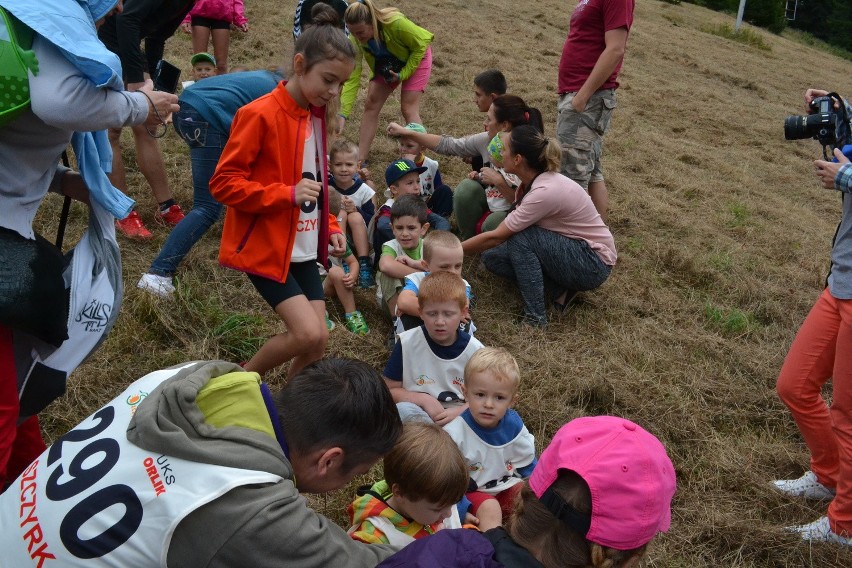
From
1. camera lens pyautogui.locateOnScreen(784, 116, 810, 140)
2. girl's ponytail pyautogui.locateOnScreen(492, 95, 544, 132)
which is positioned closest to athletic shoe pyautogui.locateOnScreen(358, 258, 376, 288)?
girl's ponytail pyautogui.locateOnScreen(492, 95, 544, 132)

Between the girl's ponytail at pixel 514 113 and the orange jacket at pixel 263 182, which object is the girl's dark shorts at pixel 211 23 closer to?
the girl's ponytail at pixel 514 113

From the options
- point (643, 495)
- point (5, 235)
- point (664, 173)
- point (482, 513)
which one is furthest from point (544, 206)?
point (664, 173)

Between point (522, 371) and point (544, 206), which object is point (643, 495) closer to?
point (522, 371)

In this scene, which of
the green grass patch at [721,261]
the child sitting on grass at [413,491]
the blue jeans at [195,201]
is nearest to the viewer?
the child sitting on grass at [413,491]

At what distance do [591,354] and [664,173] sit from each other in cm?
366

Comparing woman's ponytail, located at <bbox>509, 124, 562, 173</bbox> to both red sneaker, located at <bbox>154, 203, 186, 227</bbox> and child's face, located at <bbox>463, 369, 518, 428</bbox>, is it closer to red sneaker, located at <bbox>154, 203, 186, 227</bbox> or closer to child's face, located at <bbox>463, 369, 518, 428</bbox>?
child's face, located at <bbox>463, 369, 518, 428</bbox>

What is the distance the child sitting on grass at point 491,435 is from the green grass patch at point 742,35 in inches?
661

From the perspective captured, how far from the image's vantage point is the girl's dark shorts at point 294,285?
9.36 feet

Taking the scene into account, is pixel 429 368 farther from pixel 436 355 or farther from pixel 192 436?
pixel 192 436

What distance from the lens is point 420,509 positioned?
2016mm

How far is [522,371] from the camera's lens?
12.0ft

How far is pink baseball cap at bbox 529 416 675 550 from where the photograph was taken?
1556mm

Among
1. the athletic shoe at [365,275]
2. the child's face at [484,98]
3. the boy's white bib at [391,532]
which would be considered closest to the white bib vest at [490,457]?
the boy's white bib at [391,532]

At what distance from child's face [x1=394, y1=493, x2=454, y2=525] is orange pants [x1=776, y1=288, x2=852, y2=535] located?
1.67 meters
